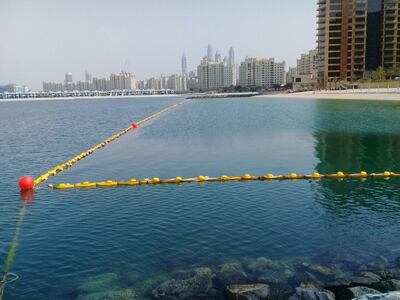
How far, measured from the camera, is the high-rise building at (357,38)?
18075 cm

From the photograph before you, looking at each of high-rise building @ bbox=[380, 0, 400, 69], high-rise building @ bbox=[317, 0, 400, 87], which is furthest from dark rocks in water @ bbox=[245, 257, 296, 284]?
high-rise building @ bbox=[380, 0, 400, 69]

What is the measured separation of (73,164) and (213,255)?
25340mm

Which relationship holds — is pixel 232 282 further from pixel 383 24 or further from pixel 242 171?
pixel 383 24

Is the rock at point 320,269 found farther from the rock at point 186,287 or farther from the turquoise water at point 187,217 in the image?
the rock at point 186,287

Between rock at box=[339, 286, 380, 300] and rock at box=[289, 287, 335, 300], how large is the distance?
1.60 ft

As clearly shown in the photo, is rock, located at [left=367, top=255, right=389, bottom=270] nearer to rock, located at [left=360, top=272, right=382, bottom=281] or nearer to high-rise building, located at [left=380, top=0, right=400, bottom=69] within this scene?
rock, located at [left=360, top=272, right=382, bottom=281]

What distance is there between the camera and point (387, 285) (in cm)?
1489

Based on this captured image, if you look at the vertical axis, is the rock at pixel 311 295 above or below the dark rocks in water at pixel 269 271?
above

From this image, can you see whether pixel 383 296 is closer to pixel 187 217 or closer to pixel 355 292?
pixel 355 292

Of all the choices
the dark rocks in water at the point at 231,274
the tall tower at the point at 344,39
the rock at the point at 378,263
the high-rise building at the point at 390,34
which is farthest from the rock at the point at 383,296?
the high-rise building at the point at 390,34

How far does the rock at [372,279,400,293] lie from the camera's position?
48.3ft

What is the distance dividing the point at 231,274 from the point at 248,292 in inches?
69.0

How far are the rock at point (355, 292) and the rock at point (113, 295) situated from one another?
7.44 m

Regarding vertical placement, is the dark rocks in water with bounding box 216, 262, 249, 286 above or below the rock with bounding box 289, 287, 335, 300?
below
